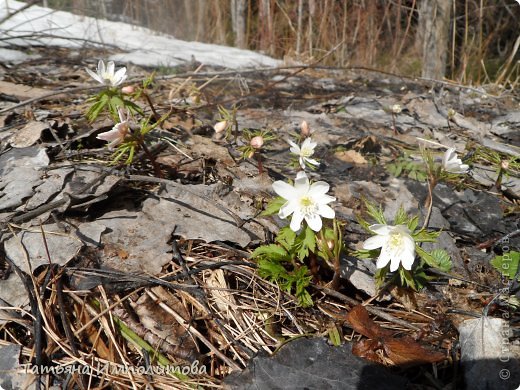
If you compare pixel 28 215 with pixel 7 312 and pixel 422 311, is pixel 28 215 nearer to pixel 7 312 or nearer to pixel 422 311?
pixel 7 312

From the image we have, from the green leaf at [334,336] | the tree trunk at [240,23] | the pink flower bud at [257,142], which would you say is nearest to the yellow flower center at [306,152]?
the pink flower bud at [257,142]

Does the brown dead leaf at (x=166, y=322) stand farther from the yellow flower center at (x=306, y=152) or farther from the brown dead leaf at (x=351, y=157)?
the brown dead leaf at (x=351, y=157)

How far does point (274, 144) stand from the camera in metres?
2.86

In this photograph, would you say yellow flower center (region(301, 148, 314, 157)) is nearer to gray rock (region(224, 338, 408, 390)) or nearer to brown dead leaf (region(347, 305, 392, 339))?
brown dead leaf (region(347, 305, 392, 339))

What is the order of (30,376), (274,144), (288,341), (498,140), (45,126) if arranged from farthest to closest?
1. (498,140)
2. (274,144)
3. (45,126)
4. (288,341)
5. (30,376)

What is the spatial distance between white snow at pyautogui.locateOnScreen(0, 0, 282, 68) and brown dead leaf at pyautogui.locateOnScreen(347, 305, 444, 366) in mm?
4159

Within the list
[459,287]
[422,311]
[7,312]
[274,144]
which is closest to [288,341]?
[422,311]

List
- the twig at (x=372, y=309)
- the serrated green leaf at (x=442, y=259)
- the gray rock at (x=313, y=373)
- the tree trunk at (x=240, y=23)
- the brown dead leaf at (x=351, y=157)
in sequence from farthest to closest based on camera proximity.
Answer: the tree trunk at (x=240, y=23) < the brown dead leaf at (x=351, y=157) < the serrated green leaf at (x=442, y=259) < the twig at (x=372, y=309) < the gray rock at (x=313, y=373)

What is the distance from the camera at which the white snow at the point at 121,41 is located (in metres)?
5.04

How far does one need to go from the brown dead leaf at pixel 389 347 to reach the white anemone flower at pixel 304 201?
38 cm

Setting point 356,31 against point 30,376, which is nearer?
point 30,376

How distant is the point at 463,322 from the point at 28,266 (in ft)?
5.20

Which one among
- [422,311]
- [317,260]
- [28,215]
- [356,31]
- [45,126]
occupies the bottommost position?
[422,311]

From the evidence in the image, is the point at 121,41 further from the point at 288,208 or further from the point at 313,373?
the point at 313,373
